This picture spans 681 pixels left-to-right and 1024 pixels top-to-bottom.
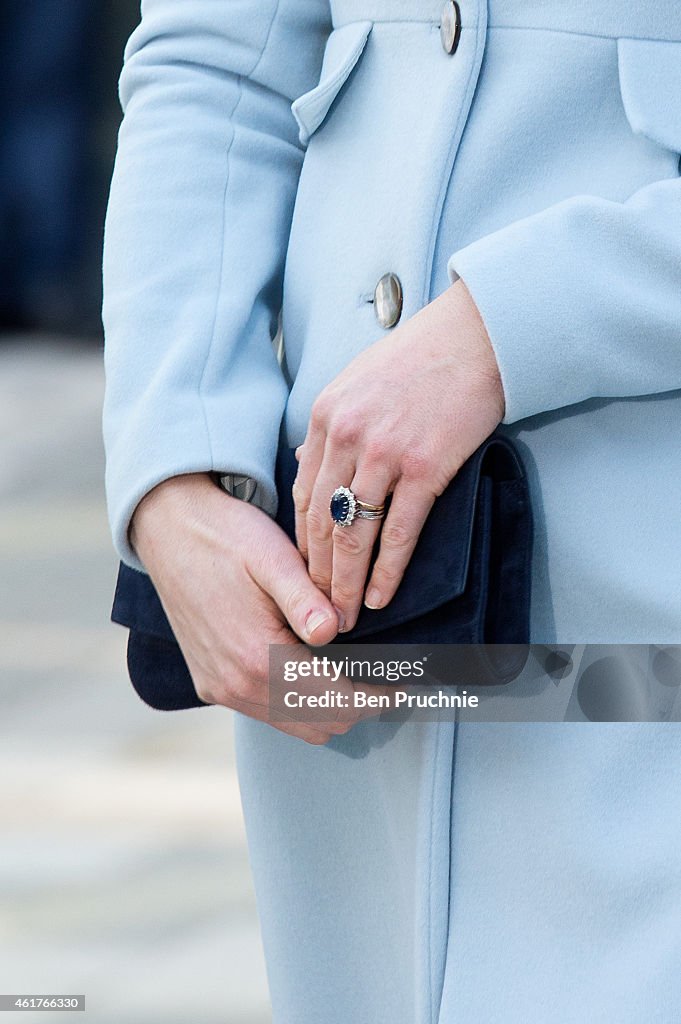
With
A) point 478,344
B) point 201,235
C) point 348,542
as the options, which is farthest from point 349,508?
point 201,235

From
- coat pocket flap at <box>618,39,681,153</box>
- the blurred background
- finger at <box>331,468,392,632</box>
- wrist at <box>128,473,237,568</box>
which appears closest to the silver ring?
finger at <box>331,468,392,632</box>

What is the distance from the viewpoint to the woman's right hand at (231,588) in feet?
2.75

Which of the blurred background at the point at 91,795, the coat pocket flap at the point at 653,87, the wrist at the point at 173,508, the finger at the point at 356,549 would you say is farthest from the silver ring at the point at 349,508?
the blurred background at the point at 91,795

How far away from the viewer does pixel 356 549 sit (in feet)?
2.66

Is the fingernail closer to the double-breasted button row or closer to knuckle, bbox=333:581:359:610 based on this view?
knuckle, bbox=333:581:359:610

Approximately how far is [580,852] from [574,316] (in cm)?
31

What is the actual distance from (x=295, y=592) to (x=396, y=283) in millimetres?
205

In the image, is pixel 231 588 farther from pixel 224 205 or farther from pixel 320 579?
pixel 224 205

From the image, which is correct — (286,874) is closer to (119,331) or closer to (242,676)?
(242,676)

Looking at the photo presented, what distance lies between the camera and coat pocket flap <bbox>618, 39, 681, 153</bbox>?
761mm

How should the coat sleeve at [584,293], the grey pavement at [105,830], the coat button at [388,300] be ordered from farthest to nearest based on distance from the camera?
the grey pavement at [105,830]
the coat button at [388,300]
the coat sleeve at [584,293]

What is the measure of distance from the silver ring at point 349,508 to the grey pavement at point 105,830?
130cm

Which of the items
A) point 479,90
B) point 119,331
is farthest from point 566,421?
point 119,331

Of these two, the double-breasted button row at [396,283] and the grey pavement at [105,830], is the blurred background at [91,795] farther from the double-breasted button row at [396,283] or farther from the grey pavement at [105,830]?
the double-breasted button row at [396,283]
